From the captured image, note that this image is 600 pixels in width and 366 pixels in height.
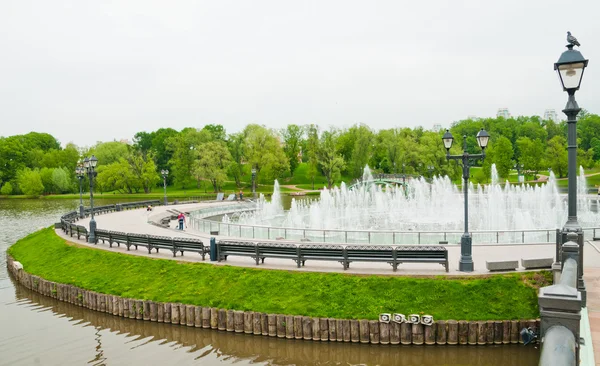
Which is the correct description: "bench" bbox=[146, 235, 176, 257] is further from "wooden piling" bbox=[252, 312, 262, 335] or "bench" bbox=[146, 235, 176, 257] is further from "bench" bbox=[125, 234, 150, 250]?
"wooden piling" bbox=[252, 312, 262, 335]

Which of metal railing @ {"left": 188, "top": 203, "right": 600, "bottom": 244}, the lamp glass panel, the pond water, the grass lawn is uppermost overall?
the lamp glass panel

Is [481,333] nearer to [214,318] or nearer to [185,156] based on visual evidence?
[214,318]

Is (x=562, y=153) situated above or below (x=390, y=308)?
above

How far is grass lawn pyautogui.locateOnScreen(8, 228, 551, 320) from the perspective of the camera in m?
14.3

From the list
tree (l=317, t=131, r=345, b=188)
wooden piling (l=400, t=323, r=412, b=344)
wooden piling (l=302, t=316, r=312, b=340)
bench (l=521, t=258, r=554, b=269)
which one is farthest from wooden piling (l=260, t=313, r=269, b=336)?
tree (l=317, t=131, r=345, b=188)

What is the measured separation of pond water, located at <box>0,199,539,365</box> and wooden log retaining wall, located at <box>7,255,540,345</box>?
0.72 feet

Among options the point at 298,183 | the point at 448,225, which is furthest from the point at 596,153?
the point at 448,225

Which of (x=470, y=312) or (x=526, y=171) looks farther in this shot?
(x=526, y=171)

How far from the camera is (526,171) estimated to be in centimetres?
8406

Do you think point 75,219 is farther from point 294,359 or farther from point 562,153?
point 562,153

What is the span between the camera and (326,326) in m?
14.4

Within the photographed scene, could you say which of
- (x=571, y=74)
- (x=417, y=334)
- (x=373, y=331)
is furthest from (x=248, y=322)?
(x=571, y=74)

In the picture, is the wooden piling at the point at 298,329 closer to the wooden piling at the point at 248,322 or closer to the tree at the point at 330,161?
the wooden piling at the point at 248,322

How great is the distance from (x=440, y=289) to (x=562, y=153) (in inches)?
2949
